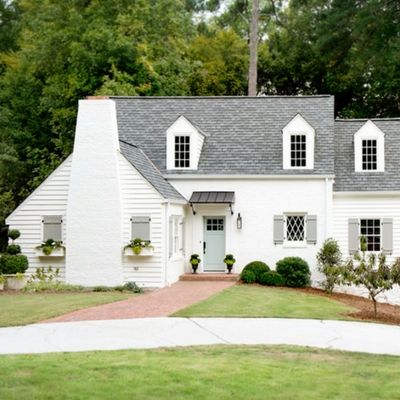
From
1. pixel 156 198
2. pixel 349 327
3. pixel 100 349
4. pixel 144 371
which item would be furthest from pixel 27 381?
pixel 156 198

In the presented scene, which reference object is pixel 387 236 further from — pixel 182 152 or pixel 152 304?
pixel 152 304

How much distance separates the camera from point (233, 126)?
95.9ft

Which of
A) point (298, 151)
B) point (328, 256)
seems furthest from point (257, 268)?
point (298, 151)

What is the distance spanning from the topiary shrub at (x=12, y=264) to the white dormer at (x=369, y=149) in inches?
524

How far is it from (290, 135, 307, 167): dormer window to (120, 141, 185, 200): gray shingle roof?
468 cm

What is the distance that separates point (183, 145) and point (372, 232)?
8.05 metres

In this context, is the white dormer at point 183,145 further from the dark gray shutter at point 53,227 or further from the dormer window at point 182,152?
the dark gray shutter at point 53,227

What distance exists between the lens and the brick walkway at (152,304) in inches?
642

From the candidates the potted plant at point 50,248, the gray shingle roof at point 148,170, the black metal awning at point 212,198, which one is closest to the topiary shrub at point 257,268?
the black metal awning at point 212,198

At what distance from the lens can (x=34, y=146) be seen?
42406 mm

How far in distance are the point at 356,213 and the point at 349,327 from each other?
12503mm

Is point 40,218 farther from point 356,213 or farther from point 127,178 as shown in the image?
point 356,213

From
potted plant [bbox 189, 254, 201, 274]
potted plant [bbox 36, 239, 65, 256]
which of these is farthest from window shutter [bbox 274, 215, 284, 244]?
potted plant [bbox 36, 239, 65, 256]

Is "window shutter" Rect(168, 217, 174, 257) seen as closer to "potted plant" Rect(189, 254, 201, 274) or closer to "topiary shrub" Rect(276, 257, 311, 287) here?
"potted plant" Rect(189, 254, 201, 274)
